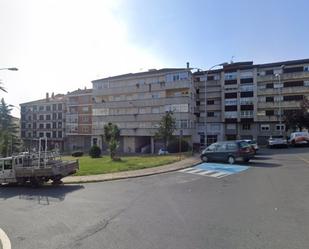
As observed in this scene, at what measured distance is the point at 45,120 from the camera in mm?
93500

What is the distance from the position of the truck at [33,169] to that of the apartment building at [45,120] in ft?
231

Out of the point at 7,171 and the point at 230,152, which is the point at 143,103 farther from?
the point at 7,171

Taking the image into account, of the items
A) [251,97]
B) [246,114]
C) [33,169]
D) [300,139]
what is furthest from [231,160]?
[251,97]

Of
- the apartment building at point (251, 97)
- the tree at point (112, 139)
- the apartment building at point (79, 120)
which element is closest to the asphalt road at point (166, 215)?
the tree at point (112, 139)

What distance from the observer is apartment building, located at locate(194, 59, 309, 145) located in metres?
62.0

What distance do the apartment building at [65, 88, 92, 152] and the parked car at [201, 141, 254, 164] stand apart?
5516cm

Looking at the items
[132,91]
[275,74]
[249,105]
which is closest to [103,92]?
[132,91]

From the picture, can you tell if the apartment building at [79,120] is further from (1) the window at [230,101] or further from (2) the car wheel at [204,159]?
(2) the car wheel at [204,159]

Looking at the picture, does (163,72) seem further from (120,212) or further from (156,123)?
(120,212)

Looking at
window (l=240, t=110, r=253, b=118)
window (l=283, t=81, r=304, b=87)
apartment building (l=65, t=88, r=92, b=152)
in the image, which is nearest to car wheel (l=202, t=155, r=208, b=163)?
window (l=240, t=110, r=253, b=118)

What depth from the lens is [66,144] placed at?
84875mm

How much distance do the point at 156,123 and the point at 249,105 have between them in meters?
21.0

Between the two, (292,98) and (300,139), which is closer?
(300,139)

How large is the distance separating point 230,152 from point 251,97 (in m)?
44.8
